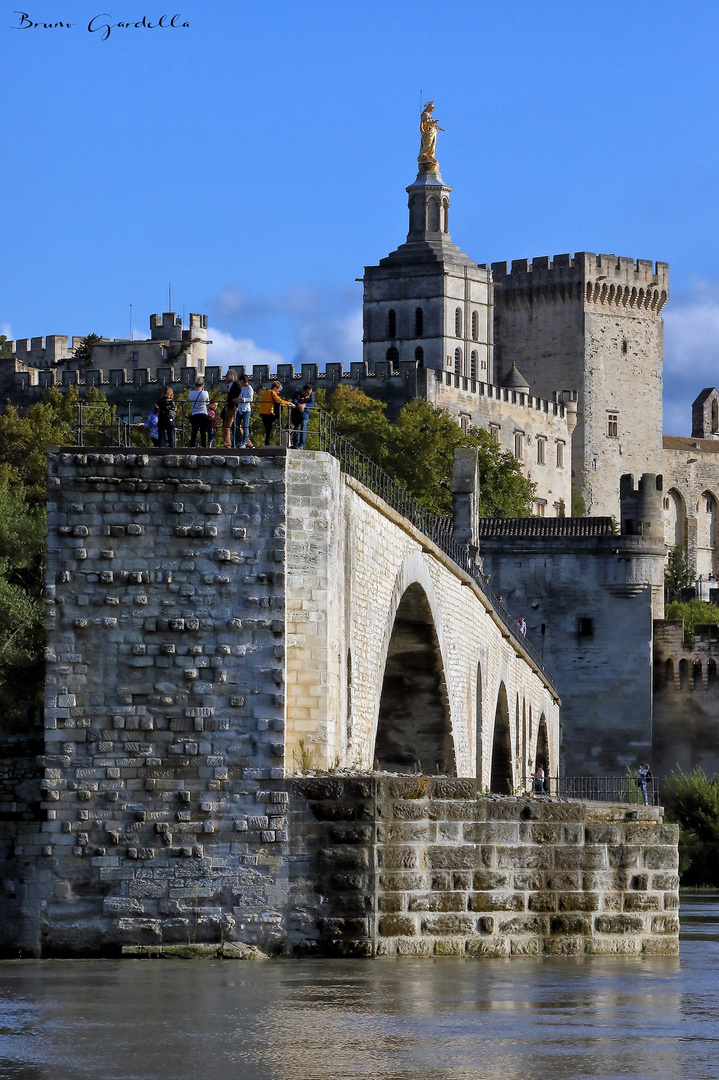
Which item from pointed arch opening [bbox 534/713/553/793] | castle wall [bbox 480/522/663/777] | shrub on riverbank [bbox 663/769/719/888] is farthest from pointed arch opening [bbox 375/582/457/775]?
castle wall [bbox 480/522/663/777]

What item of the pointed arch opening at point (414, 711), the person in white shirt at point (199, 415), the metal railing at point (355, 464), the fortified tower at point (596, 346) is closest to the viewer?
the person in white shirt at point (199, 415)

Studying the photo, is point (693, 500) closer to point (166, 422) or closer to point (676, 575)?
point (676, 575)

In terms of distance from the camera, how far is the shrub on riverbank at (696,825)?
53.0m

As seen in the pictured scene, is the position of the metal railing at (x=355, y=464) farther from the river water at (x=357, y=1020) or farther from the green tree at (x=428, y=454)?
the green tree at (x=428, y=454)

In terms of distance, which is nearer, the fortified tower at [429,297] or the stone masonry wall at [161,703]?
the stone masonry wall at [161,703]

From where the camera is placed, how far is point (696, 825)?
55.5m

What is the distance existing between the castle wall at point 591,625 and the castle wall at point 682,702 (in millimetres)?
3294

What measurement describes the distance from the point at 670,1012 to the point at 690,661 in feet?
177

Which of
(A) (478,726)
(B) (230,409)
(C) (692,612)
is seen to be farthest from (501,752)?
(C) (692,612)

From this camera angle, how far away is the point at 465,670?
3762 cm

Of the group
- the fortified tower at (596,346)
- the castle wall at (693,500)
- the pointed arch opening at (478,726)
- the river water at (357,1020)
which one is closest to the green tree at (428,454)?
the fortified tower at (596,346)

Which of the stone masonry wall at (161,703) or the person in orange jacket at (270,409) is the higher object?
the person in orange jacket at (270,409)

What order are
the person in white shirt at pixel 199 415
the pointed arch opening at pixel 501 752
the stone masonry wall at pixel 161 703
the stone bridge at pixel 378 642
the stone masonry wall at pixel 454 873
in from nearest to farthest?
1. the stone masonry wall at pixel 454 873
2. the stone masonry wall at pixel 161 703
3. the stone bridge at pixel 378 642
4. the person in white shirt at pixel 199 415
5. the pointed arch opening at pixel 501 752

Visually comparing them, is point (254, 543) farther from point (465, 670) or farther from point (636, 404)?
point (636, 404)
